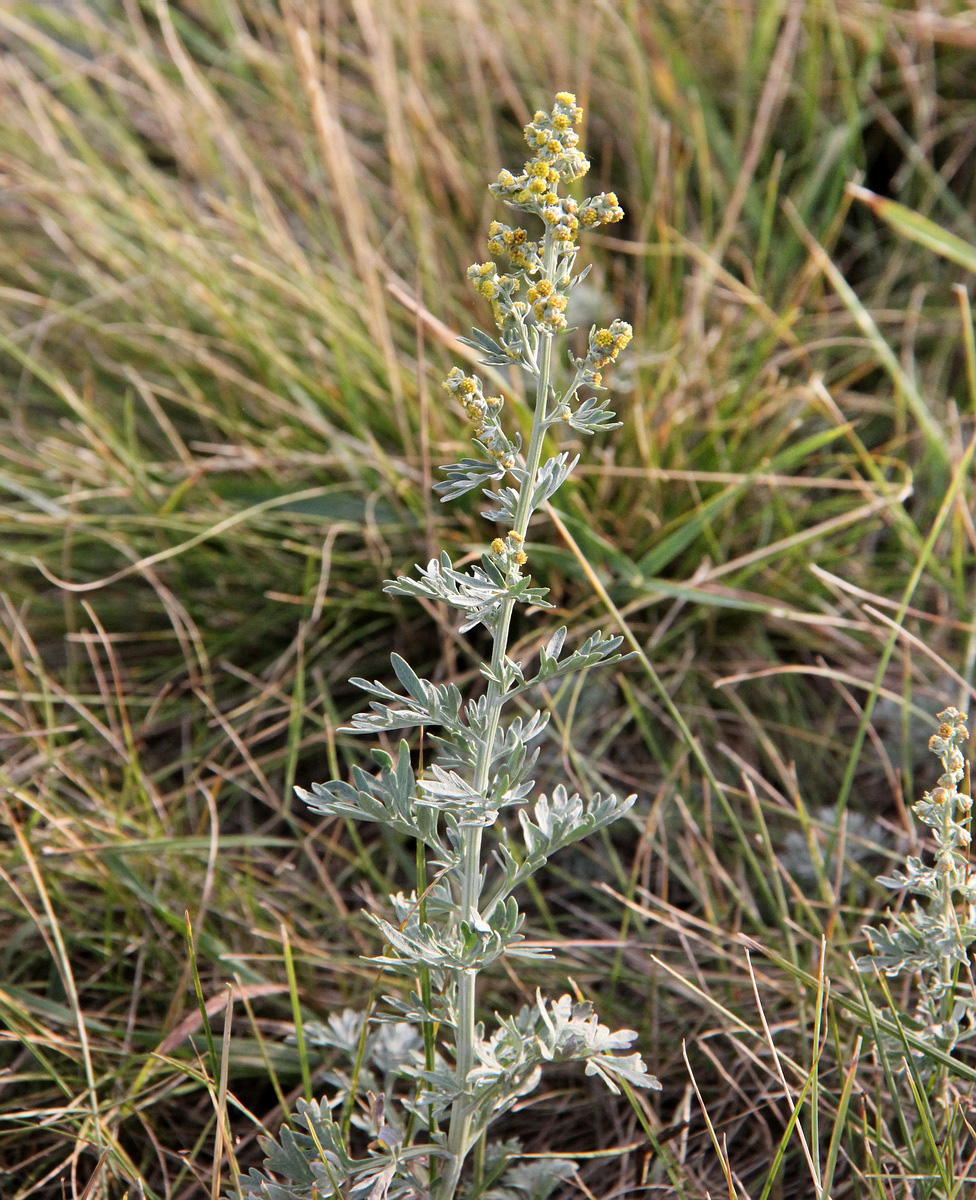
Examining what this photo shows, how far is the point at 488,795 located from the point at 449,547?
1139 millimetres

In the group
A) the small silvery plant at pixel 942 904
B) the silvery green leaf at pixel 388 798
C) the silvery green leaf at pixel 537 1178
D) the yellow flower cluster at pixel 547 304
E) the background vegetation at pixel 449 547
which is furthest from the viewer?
the background vegetation at pixel 449 547

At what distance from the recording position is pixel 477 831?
1271 mm

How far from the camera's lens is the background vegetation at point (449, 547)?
1.75 m

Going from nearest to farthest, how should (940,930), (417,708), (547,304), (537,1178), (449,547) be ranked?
1. (547,304)
2. (417,708)
3. (940,930)
4. (537,1178)
5. (449,547)

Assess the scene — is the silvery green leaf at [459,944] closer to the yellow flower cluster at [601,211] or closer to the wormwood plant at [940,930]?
the wormwood plant at [940,930]

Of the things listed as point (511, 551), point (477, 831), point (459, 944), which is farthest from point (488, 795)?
point (511, 551)

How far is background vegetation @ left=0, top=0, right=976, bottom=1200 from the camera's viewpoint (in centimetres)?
175

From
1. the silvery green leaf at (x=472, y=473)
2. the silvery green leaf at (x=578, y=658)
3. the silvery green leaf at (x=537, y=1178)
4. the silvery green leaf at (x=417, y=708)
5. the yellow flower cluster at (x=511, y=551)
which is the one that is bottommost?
the silvery green leaf at (x=537, y=1178)

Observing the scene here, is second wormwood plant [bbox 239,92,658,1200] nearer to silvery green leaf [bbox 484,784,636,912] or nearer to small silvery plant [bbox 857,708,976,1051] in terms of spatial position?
silvery green leaf [bbox 484,784,636,912]

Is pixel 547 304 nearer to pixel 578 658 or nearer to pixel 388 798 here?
pixel 578 658

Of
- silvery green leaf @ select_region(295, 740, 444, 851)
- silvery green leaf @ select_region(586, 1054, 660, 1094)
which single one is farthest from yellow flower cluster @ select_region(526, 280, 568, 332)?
silvery green leaf @ select_region(586, 1054, 660, 1094)

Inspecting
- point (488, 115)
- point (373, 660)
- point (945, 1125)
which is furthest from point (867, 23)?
point (945, 1125)

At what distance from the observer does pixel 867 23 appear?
3.16m

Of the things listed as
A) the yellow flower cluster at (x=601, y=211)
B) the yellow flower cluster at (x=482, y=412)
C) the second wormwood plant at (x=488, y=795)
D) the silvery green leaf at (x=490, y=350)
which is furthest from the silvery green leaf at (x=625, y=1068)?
the yellow flower cluster at (x=601, y=211)
